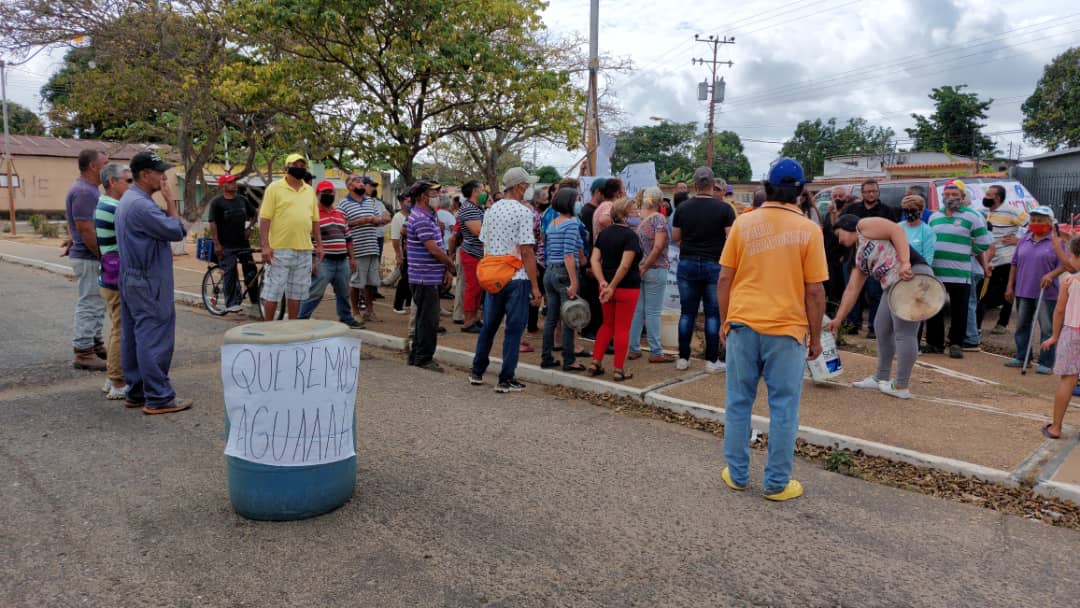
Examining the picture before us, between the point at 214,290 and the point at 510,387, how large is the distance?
610 centimetres

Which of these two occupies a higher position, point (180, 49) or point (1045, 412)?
point (180, 49)

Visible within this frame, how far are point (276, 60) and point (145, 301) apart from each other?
24.2 ft

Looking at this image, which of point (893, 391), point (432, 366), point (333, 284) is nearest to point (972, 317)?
point (893, 391)

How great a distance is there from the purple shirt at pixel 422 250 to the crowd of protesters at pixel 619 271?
0.02 metres

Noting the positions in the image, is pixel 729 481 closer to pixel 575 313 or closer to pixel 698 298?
pixel 575 313

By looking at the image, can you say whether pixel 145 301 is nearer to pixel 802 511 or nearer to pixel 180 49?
pixel 802 511

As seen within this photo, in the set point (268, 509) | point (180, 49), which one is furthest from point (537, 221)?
point (180, 49)

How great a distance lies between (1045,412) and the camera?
6.12 metres

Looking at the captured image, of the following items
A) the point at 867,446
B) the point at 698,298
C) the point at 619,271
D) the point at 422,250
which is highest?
the point at 422,250

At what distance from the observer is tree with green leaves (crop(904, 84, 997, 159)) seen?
50781mm

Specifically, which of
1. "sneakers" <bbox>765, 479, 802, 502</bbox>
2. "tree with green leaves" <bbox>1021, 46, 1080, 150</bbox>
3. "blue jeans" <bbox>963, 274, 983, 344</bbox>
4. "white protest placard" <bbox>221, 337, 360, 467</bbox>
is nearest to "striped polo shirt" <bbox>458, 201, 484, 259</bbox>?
"white protest placard" <bbox>221, 337, 360, 467</bbox>

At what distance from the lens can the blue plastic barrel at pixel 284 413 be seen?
370cm

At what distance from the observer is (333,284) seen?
29.3ft

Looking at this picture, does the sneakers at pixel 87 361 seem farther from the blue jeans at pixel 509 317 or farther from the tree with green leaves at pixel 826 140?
the tree with green leaves at pixel 826 140
